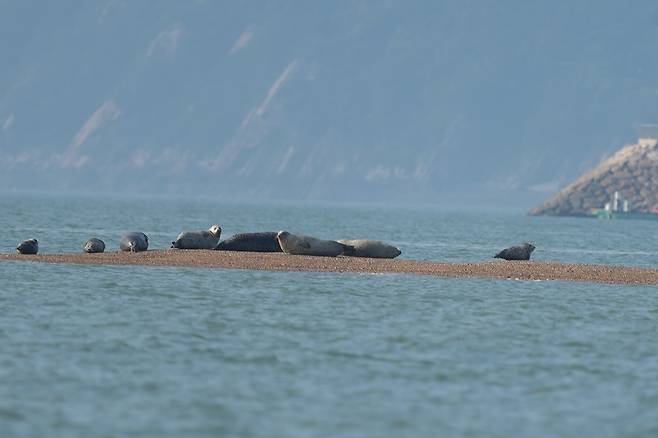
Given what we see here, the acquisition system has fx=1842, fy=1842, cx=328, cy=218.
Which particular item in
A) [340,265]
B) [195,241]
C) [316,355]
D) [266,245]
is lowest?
[316,355]

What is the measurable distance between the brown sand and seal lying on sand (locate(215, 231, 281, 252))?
1031 mm

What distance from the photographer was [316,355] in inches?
1495

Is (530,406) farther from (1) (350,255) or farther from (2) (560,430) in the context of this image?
(1) (350,255)

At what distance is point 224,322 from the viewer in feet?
143

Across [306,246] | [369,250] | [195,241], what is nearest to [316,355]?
[306,246]

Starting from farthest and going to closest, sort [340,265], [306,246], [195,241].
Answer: [195,241], [306,246], [340,265]

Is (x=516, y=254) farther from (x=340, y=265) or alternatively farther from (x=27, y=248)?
(x=27, y=248)

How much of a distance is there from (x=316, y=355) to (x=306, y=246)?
86.9ft

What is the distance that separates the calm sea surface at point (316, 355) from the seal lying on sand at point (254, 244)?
24.0ft

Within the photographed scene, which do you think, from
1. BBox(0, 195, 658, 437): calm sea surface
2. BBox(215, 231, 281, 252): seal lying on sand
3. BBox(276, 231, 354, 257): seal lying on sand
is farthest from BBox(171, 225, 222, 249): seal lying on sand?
BBox(0, 195, 658, 437): calm sea surface

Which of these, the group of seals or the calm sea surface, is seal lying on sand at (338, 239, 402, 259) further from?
the calm sea surface

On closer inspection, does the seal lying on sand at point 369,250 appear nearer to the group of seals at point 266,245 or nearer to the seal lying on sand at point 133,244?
the group of seals at point 266,245

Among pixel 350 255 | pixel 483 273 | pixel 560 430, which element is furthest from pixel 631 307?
pixel 560 430

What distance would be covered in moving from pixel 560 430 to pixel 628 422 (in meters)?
1.73
